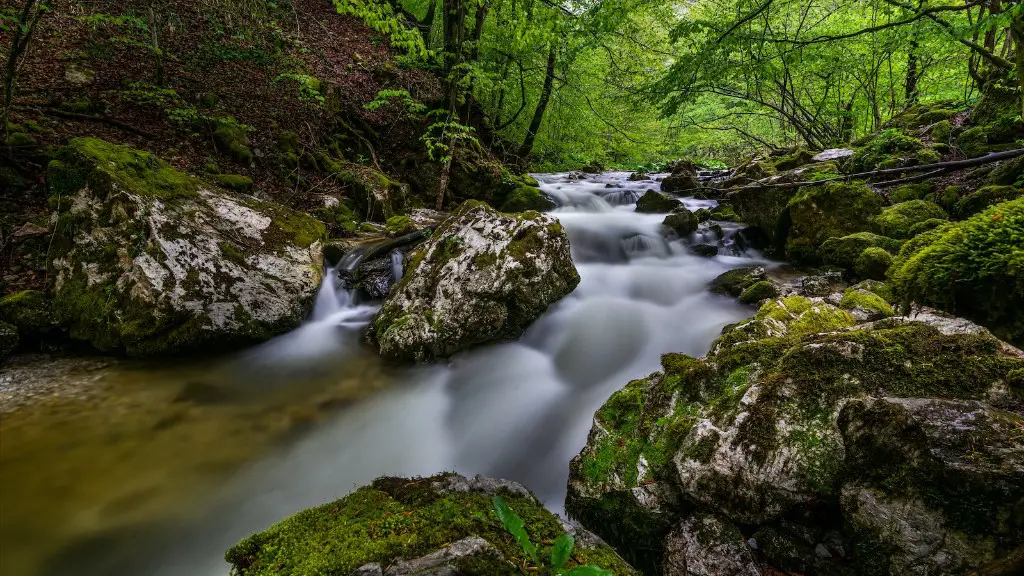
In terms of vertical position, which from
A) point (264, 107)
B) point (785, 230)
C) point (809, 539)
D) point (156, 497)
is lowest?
point (156, 497)

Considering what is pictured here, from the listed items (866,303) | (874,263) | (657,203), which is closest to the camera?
(866,303)

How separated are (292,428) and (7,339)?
3422 millimetres

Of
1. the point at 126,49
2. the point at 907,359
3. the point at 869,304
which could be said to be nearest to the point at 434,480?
the point at 907,359

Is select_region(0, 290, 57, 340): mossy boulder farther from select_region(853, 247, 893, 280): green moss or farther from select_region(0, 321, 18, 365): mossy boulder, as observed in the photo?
select_region(853, 247, 893, 280): green moss

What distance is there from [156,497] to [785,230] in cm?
862

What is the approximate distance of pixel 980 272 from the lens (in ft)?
6.53

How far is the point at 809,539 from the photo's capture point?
178cm

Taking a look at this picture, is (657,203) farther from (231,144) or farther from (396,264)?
(231,144)

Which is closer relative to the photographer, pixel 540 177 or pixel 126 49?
pixel 126 49

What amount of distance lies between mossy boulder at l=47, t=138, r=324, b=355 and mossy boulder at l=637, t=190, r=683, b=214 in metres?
8.15

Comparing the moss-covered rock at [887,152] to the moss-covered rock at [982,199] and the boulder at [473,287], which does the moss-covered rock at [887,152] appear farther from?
the boulder at [473,287]

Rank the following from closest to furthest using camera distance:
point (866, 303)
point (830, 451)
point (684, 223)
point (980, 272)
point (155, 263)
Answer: point (830, 451) → point (980, 272) → point (866, 303) → point (155, 263) → point (684, 223)

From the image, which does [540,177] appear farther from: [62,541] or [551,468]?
[62,541]

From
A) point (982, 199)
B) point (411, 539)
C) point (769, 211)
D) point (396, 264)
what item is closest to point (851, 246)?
point (982, 199)
